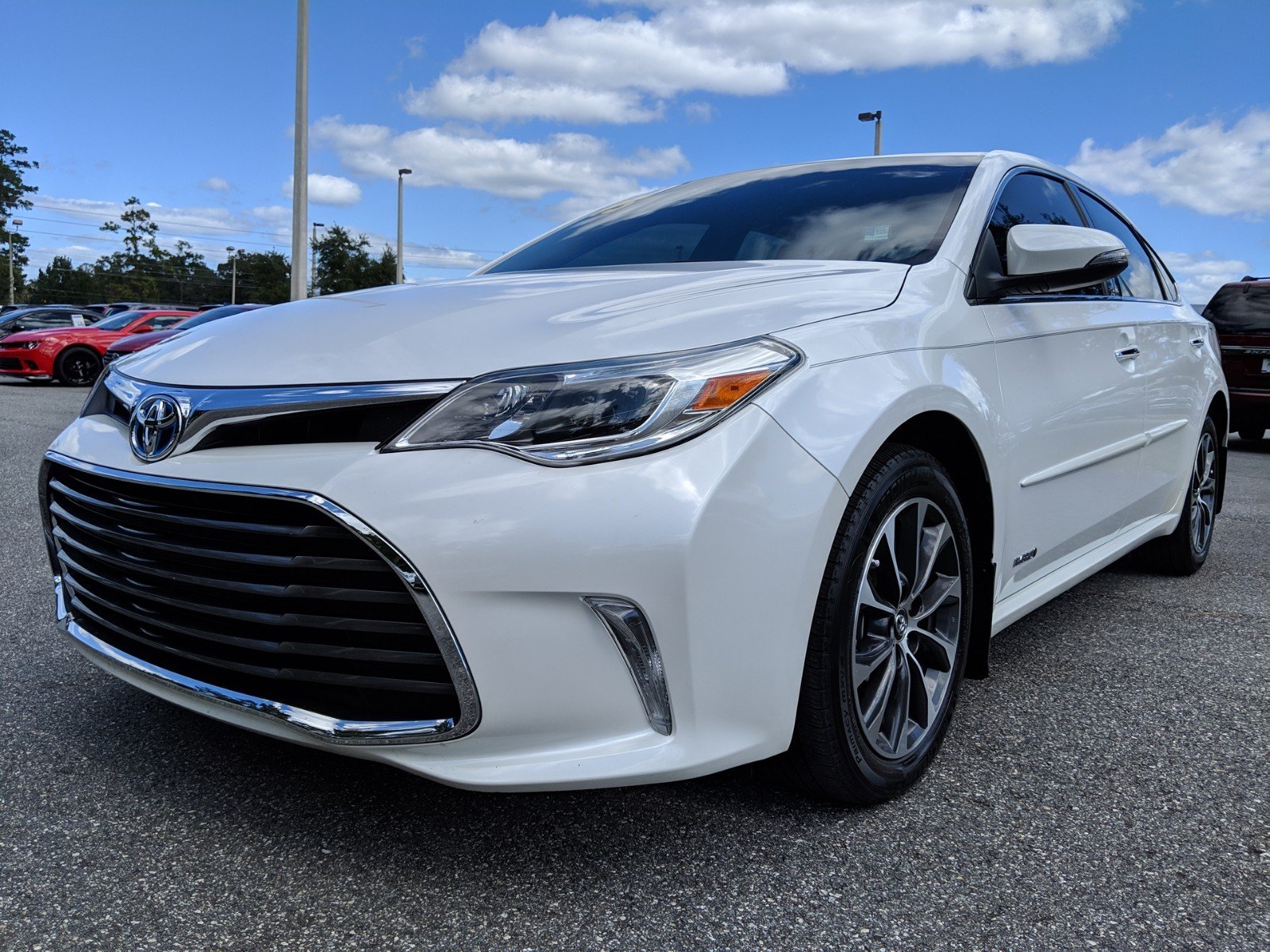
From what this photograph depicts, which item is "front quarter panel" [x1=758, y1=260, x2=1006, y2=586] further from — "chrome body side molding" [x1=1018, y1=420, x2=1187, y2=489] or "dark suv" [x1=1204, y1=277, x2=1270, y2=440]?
"dark suv" [x1=1204, y1=277, x2=1270, y2=440]

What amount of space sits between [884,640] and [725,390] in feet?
2.34

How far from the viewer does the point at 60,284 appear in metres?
94.6

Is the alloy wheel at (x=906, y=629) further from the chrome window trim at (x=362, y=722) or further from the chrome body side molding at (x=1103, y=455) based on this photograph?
the chrome window trim at (x=362, y=722)

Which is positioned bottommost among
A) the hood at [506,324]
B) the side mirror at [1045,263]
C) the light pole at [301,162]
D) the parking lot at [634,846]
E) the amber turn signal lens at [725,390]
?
the parking lot at [634,846]

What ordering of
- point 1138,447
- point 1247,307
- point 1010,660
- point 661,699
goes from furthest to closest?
point 1247,307 → point 1138,447 → point 1010,660 → point 661,699

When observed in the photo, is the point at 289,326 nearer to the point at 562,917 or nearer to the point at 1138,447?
the point at 562,917

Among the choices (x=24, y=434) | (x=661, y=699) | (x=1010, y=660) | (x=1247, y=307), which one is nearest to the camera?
(x=661, y=699)

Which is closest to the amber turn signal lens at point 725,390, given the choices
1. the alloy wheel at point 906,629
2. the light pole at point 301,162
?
the alloy wheel at point 906,629

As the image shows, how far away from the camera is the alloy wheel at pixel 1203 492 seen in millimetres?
4355

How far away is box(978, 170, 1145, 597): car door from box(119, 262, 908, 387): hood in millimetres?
469

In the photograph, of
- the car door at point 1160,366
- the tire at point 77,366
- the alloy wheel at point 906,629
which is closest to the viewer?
the alloy wheel at point 906,629

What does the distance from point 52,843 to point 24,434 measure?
8.37m

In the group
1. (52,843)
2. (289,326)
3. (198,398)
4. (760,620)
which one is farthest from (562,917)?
(289,326)

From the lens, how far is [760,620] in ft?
5.95
